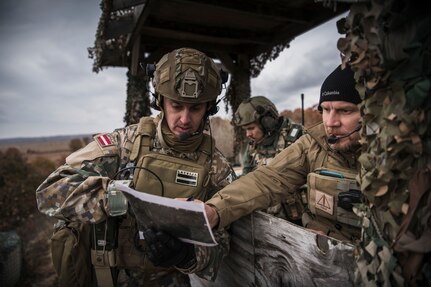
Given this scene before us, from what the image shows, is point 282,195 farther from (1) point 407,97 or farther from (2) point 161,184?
(1) point 407,97

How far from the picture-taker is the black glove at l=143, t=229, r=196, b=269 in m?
1.76

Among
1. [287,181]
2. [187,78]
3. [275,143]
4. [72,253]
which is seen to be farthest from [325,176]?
[275,143]

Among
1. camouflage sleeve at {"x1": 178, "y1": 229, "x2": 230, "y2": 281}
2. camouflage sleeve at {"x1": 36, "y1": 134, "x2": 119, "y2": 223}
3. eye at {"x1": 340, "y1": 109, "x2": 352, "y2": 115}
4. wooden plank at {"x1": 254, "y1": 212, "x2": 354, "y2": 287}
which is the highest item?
eye at {"x1": 340, "y1": 109, "x2": 352, "y2": 115}

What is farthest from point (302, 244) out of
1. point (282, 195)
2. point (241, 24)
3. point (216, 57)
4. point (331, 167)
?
point (216, 57)

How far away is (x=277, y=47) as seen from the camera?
657cm

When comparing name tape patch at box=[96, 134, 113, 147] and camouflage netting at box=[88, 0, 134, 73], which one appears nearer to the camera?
name tape patch at box=[96, 134, 113, 147]

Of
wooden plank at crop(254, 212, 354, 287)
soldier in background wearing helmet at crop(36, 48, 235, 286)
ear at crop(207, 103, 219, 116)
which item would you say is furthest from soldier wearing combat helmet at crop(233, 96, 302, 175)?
wooden plank at crop(254, 212, 354, 287)

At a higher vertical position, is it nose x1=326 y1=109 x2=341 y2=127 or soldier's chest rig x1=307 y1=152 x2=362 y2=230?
nose x1=326 y1=109 x2=341 y2=127

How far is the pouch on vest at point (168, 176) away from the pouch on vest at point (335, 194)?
861 millimetres

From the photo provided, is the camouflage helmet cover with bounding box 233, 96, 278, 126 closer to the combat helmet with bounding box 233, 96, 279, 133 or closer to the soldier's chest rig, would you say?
the combat helmet with bounding box 233, 96, 279, 133

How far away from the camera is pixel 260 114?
545 centimetres

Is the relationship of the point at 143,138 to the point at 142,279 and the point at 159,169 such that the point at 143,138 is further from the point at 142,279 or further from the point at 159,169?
the point at 142,279

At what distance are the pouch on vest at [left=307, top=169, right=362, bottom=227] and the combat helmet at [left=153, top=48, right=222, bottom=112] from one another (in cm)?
106

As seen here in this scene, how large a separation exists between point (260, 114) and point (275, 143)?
1.91 ft
